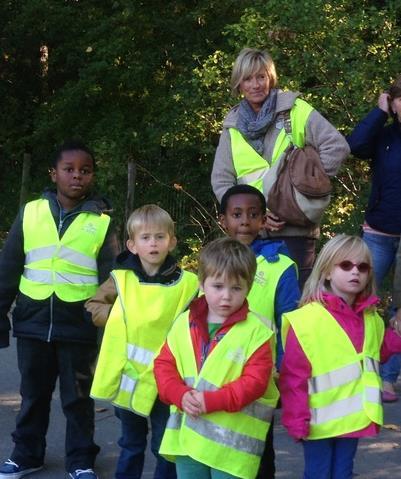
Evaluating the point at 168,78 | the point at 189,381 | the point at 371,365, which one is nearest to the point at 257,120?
the point at 371,365

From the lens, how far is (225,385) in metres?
3.73

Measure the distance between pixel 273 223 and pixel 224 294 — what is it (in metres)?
1.54

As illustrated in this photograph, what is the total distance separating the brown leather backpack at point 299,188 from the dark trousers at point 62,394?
49.4 inches

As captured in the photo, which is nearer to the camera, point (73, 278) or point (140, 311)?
point (140, 311)

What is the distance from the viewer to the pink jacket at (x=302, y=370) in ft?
12.6

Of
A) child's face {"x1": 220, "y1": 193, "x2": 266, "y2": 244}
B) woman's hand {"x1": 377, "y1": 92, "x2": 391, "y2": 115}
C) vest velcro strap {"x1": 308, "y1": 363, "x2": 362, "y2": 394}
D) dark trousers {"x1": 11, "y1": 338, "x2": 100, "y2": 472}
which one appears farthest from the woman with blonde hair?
vest velcro strap {"x1": 308, "y1": 363, "x2": 362, "y2": 394}

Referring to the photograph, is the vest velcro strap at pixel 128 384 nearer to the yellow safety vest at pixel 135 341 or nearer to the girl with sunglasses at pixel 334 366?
the yellow safety vest at pixel 135 341

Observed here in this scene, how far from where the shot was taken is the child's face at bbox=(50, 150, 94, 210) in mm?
4812

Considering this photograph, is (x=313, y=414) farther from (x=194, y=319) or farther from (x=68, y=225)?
(x=68, y=225)

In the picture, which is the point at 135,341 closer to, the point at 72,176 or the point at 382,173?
the point at 72,176

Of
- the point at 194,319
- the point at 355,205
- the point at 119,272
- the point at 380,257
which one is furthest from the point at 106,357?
the point at 355,205

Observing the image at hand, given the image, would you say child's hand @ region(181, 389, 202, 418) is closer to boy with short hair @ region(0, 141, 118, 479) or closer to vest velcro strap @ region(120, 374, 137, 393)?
vest velcro strap @ region(120, 374, 137, 393)

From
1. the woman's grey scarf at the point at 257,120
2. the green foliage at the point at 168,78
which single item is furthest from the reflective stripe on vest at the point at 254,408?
the green foliage at the point at 168,78

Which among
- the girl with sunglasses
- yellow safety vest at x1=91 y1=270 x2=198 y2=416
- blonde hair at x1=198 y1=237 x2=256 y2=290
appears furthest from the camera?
yellow safety vest at x1=91 y1=270 x2=198 y2=416
